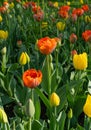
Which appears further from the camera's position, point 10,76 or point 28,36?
point 28,36

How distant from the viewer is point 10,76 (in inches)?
117

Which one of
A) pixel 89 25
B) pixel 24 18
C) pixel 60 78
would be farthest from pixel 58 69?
pixel 24 18

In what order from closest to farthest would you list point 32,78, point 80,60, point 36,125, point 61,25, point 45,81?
point 32,78, point 36,125, point 80,60, point 45,81, point 61,25

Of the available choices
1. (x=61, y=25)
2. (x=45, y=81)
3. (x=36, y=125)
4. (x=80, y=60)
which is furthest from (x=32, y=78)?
(x=61, y=25)

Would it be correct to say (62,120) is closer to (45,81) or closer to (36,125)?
(36,125)

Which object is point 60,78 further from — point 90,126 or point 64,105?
point 90,126

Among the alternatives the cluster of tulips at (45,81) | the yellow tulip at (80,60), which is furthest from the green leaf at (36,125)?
the yellow tulip at (80,60)

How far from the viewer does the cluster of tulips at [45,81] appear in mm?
2041

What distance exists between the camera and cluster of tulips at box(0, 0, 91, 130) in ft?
6.70

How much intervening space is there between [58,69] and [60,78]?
128mm

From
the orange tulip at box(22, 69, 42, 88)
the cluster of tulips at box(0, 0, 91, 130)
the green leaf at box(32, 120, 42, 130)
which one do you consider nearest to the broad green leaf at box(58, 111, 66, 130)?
the cluster of tulips at box(0, 0, 91, 130)

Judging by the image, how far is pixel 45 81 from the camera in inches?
104

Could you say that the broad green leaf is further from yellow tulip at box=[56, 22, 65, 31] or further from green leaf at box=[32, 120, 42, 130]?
yellow tulip at box=[56, 22, 65, 31]

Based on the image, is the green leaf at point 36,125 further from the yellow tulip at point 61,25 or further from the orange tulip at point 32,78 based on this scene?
the yellow tulip at point 61,25
